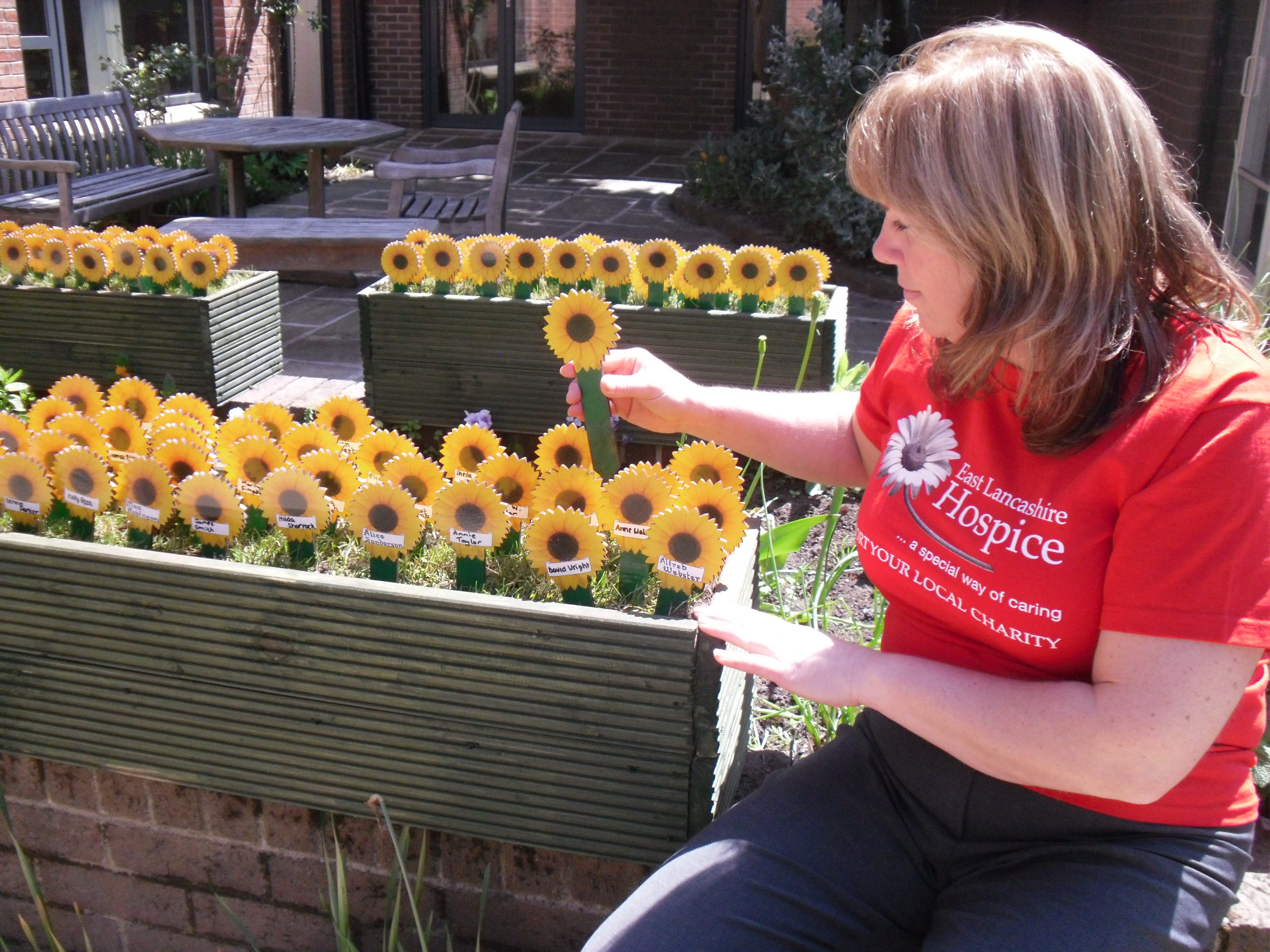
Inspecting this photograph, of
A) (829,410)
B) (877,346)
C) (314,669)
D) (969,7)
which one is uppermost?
(969,7)

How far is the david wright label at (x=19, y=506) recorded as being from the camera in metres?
2.03

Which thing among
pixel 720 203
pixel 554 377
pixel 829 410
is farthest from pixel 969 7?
pixel 829 410

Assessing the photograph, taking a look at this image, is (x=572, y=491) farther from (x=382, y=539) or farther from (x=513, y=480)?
(x=382, y=539)

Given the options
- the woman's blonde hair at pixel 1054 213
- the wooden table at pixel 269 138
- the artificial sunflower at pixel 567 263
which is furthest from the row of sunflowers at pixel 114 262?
Result: the woman's blonde hair at pixel 1054 213

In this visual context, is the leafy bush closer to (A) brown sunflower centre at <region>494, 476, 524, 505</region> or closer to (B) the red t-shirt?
(A) brown sunflower centre at <region>494, 476, 524, 505</region>

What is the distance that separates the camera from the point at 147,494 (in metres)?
2.00

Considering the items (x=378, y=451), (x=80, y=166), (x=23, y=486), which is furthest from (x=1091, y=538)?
(x=80, y=166)

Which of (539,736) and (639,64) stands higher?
(639,64)

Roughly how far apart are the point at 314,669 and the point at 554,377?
2014mm

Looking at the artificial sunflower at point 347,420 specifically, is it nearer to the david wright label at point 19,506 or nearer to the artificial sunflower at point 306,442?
the artificial sunflower at point 306,442

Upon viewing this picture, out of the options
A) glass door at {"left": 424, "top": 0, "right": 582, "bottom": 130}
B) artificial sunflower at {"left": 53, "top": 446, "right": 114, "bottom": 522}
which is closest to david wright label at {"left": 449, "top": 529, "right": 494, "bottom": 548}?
artificial sunflower at {"left": 53, "top": 446, "right": 114, "bottom": 522}

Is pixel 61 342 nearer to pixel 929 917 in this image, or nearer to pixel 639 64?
pixel 929 917

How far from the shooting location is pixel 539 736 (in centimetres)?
176

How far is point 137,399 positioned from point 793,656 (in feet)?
5.41
